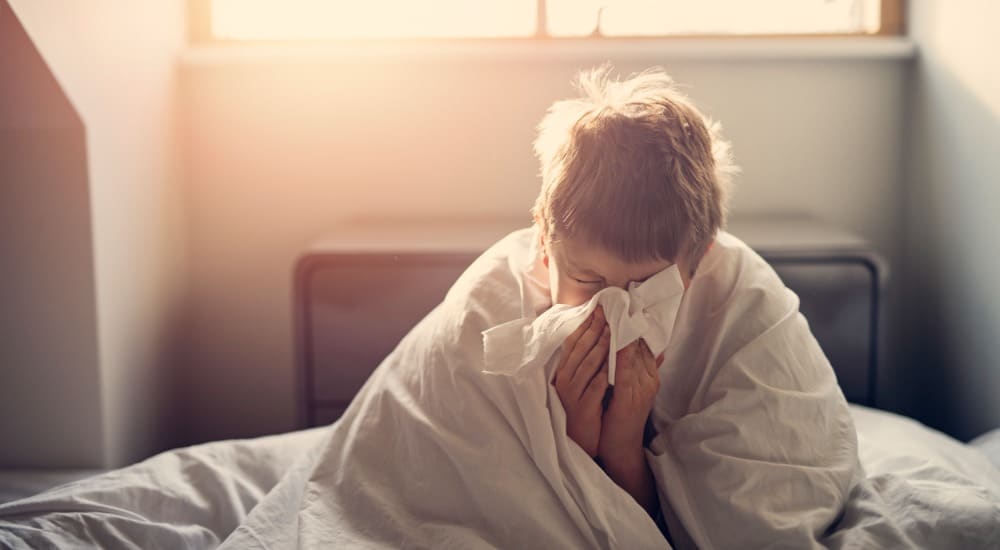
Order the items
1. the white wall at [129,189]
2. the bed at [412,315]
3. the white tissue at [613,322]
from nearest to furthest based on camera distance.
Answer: the white tissue at [613,322]
the bed at [412,315]
the white wall at [129,189]

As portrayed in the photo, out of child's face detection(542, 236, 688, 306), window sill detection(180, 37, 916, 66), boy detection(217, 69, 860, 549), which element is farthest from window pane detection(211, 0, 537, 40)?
child's face detection(542, 236, 688, 306)

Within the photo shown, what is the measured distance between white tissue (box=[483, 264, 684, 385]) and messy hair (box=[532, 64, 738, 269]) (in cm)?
4

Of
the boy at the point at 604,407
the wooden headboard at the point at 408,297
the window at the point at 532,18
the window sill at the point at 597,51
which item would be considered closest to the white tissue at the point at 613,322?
the boy at the point at 604,407

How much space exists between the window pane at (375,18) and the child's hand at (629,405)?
44.1 inches

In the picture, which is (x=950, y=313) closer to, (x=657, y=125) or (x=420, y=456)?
(x=657, y=125)

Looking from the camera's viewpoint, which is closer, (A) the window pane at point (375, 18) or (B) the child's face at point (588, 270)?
(B) the child's face at point (588, 270)

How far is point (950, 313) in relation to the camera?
1991mm

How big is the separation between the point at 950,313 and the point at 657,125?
104cm

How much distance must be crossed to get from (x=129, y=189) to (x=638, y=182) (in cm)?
104

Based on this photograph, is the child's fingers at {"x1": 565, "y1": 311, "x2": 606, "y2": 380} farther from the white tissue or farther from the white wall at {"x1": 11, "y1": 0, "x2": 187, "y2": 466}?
the white wall at {"x1": 11, "y1": 0, "x2": 187, "y2": 466}

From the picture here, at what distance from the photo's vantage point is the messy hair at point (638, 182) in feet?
3.86

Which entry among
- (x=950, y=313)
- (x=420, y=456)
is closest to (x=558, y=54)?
(x=950, y=313)

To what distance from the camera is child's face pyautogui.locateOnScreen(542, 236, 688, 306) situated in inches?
46.8

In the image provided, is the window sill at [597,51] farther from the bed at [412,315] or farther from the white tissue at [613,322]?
the white tissue at [613,322]
